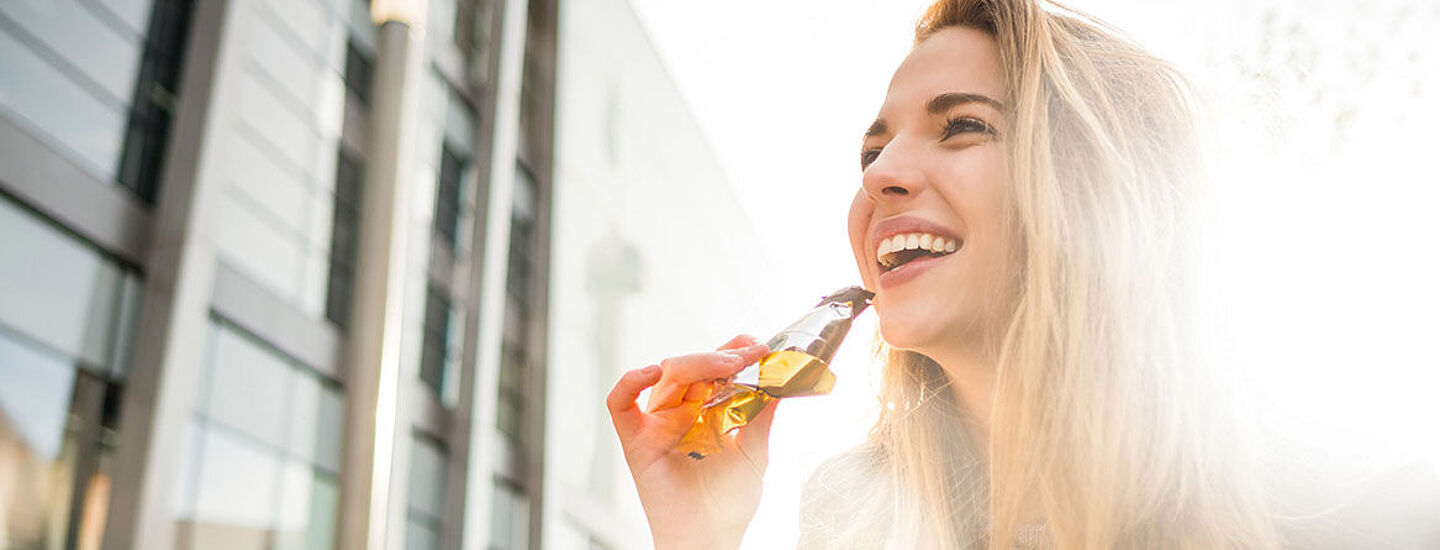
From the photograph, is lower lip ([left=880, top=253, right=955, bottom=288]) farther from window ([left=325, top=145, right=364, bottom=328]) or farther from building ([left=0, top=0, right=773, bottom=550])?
window ([left=325, top=145, right=364, bottom=328])

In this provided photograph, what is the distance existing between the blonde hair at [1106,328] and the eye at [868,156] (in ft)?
0.55

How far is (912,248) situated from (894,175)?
76mm

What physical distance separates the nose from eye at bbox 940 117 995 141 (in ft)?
0.17

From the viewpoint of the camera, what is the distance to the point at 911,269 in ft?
3.19

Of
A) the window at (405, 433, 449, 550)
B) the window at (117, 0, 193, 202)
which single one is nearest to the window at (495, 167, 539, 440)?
the window at (405, 433, 449, 550)

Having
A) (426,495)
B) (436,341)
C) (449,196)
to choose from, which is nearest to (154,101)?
(436,341)

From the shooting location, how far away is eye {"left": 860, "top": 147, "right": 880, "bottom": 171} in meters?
1.14

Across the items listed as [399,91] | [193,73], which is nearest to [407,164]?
[399,91]

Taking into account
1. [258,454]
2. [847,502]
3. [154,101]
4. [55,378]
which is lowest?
[847,502]

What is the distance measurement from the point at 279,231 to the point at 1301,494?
7131 millimetres

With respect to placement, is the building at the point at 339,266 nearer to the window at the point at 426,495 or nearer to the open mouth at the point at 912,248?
the window at the point at 426,495

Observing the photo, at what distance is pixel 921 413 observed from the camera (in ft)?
3.96

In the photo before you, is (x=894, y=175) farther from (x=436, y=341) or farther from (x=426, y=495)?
(x=436, y=341)

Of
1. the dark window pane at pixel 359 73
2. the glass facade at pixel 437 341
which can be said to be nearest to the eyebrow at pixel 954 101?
the dark window pane at pixel 359 73
